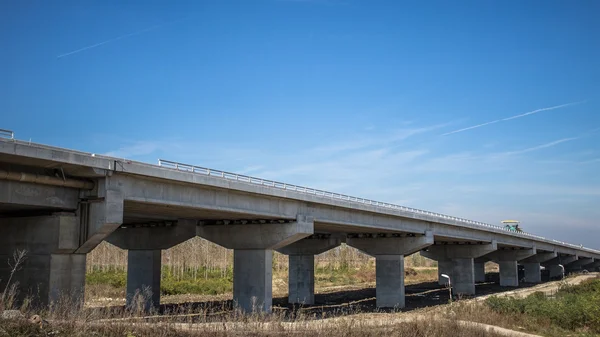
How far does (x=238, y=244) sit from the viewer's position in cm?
3597

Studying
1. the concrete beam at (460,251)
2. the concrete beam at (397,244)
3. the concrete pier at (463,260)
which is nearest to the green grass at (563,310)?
the concrete beam at (397,244)

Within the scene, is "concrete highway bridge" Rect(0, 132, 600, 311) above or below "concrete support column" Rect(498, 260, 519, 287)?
above

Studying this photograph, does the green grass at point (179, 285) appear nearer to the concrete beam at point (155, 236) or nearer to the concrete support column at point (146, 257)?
the concrete beam at point (155, 236)

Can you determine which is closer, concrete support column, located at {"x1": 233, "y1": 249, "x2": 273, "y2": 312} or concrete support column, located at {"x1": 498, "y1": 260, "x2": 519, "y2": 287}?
concrete support column, located at {"x1": 233, "y1": 249, "x2": 273, "y2": 312}

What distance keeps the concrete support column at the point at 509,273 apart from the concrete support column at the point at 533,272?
11.5 metres

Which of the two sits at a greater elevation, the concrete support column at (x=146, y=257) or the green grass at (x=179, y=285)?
the concrete support column at (x=146, y=257)

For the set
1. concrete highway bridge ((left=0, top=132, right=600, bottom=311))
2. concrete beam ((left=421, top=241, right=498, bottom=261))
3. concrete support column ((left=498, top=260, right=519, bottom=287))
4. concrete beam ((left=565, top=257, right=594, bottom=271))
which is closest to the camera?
concrete highway bridge ((left=0, top=132, right=600, bottom=311))

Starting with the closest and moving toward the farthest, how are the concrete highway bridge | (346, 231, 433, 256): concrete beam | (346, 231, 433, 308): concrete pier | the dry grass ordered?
the dry grass → the concrete highway bridge → (346, 231, 433, 308): concrete pier → (346, 231, 433, 256): concrete beam

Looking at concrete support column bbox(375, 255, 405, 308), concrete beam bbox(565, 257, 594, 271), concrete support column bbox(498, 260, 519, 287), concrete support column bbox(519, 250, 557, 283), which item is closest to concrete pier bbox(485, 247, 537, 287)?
concrete support column bbox(498, 260, 519, 287)

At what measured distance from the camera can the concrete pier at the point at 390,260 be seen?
47125 millimetres

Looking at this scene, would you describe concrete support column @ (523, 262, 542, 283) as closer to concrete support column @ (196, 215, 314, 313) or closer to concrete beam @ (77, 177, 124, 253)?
concrete support column @ (196, 215, 314, 313)

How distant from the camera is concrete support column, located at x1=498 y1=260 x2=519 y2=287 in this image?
255 ft

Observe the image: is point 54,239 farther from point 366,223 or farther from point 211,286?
point 211,286

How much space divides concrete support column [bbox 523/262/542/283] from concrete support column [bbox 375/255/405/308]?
163ft
